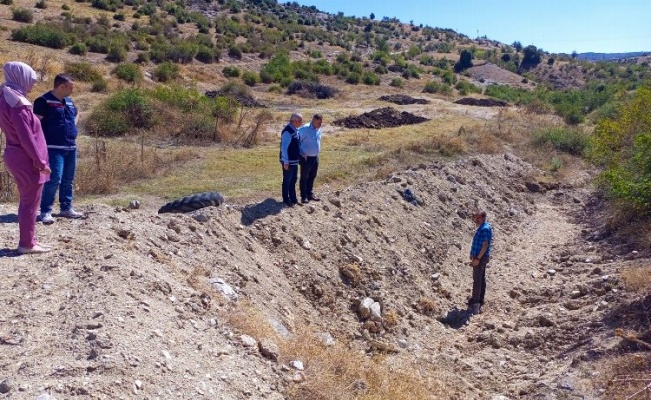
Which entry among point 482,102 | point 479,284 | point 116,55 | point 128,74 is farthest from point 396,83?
point 479,284

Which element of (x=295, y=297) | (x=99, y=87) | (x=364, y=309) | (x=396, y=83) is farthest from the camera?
(x=396, y=83)

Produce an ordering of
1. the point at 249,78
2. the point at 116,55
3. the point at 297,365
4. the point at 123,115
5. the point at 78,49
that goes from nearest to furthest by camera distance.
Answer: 1. the point at 297,365
2. the point at 123,115
3. the point at 78,49
4. the point at 116,55
5. the point at 249,78

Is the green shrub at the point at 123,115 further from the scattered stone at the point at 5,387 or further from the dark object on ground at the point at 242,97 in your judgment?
the scattered stone at the point at 5,387

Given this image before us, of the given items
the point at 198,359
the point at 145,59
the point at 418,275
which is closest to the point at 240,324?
the point at 198,359

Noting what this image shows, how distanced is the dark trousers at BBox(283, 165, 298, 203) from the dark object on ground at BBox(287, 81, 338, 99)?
2434cm

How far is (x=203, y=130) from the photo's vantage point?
1700cm

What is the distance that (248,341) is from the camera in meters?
5.83

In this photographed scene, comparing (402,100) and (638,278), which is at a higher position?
(402,100)

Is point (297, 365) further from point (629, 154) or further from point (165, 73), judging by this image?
point (165, 73)

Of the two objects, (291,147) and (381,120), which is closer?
(291,147)

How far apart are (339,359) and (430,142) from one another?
1221 cm

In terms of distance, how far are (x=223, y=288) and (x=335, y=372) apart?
1.68m

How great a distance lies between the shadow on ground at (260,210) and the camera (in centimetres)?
904

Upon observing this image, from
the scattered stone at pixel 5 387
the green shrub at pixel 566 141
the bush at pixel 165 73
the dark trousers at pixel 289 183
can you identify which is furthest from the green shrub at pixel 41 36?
the scattered stone at pixel 5 387
